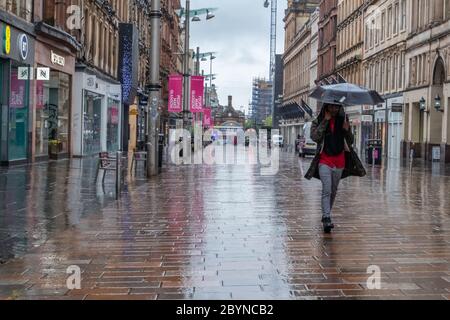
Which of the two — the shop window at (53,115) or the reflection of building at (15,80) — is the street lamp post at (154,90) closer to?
the reflection of building at (15,80)

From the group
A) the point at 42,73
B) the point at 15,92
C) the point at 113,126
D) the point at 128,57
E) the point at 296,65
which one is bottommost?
the point at 113,126

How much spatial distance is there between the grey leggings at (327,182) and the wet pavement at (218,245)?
1.24ft

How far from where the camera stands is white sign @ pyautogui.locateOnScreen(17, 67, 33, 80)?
2253 cm

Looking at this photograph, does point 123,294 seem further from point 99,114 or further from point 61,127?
point 99,114

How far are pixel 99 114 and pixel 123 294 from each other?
32.3 m

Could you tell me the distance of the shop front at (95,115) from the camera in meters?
31.1

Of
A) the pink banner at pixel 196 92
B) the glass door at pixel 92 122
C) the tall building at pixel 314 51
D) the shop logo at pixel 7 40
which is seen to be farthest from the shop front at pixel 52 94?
the tall building at pixel 314 51

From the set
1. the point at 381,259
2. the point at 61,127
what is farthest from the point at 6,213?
the point at 61,127

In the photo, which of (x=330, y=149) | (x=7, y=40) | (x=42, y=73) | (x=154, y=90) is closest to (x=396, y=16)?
(x=42, y=73)

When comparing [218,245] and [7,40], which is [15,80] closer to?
[7,40]

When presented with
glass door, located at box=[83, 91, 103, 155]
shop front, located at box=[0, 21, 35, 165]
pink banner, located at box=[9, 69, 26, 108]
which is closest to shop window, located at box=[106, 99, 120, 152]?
glass door, located at box=[83, 91, 103, 155]

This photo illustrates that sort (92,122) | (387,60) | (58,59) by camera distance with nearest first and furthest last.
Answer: (58,59) → (92,122) → (387,60)

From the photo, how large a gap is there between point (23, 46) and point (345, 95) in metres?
15.6

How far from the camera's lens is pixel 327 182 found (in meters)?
9.01
